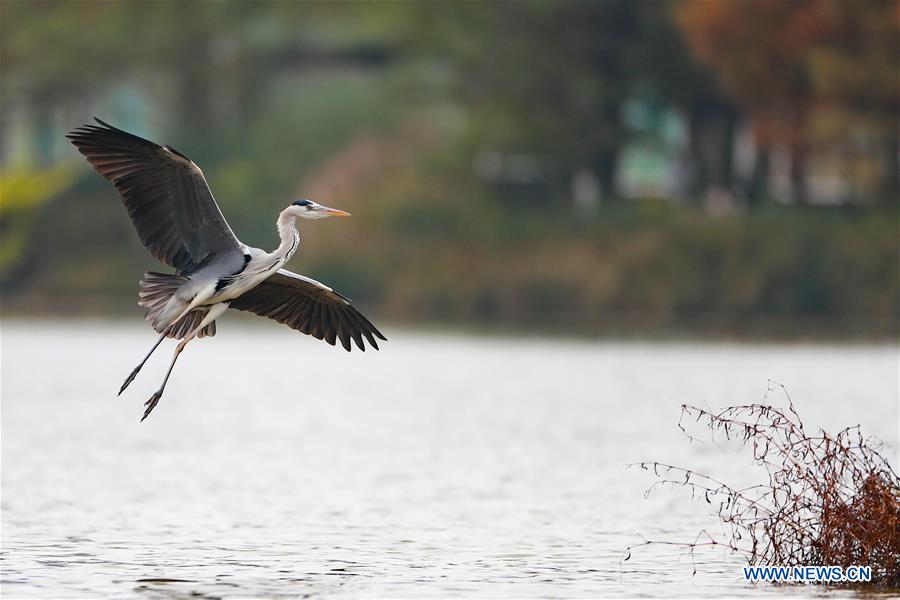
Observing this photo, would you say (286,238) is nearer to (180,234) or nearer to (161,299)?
(180,234)

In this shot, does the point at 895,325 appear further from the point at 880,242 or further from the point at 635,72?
the point at 635,72

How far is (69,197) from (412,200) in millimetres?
9272

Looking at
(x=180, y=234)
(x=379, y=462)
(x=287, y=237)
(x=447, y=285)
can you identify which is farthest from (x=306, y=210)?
(x=447, y=285)

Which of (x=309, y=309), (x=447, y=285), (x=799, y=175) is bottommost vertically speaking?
(x=309, y=309)

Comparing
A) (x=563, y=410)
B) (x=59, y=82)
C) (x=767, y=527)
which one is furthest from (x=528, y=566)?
(x=59, y=82)

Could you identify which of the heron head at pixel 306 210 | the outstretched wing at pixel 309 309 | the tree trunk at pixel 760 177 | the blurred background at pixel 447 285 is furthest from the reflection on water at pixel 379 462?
the tree trunk at pixel 760 177

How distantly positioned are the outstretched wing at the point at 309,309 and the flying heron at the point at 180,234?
52 centimetres

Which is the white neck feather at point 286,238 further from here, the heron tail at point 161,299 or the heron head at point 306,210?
the heron tail at point 161,299

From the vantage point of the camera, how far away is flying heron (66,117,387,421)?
1448cm

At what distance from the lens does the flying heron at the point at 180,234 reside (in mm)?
14477

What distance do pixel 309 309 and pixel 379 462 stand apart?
4.59 m

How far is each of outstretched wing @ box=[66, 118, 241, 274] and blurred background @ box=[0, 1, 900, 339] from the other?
25.1m

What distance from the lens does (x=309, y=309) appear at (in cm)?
1603

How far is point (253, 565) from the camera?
13.6 metres
